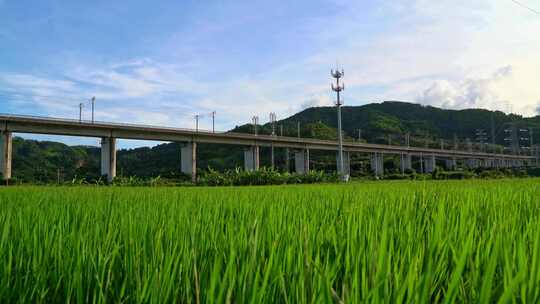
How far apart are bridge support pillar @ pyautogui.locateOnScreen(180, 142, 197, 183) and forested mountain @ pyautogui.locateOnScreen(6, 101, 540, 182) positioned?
1.75 metres

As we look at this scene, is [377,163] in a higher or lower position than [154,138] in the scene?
lower

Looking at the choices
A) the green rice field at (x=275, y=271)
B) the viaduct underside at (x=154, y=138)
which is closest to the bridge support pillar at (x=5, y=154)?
the viaduct underside at (x=154, y=138)

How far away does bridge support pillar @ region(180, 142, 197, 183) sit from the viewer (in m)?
52.5

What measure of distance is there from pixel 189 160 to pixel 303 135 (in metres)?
50.3

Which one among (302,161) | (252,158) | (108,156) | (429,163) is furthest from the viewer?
(429,163)

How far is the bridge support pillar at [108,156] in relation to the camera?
4625 centimetres

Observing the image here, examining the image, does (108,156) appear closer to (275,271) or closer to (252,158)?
(252,158)

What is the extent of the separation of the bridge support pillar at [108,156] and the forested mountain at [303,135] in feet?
9.56

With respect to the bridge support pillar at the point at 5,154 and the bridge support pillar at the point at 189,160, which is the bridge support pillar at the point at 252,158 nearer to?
the bridge support pillar at the point at 189,160

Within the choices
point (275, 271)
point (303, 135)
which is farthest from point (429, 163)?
point (275, 271)

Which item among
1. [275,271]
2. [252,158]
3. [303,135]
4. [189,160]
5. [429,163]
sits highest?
[303,135]

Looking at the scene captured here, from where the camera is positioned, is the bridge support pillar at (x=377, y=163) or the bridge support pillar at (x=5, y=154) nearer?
the bridge support pillar at (x=5, y=154)

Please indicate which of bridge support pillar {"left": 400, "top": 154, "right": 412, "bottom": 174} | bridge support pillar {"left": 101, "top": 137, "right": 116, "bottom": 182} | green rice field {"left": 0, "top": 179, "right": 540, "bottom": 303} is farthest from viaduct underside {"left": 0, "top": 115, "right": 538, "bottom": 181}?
green rice field {"left": 0, "top": 179, "right": 540, "bottom": 303}

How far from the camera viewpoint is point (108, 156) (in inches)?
1820
